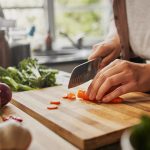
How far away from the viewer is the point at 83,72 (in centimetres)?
113

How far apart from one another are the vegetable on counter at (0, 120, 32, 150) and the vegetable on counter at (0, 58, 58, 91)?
2.15 ft

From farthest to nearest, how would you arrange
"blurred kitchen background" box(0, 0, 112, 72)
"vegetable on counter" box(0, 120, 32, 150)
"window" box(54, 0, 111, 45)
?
"window" box(54, 0, 111, 45)
"blurred kitchen background" box(0, 0, 112, 72)
"vegetable on counter" box(0, 120, 32, 150)

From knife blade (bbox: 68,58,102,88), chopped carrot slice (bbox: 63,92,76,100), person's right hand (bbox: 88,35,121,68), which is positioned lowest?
chopped carrot slice (bbox: 63,92,76,100)

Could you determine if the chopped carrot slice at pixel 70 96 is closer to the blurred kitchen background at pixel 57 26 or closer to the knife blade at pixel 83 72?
the knife blade at pixel 83 72

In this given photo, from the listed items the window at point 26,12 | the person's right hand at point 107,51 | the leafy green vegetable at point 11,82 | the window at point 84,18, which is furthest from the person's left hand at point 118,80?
the window at point 84,18

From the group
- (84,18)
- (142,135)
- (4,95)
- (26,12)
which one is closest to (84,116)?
(4,95)

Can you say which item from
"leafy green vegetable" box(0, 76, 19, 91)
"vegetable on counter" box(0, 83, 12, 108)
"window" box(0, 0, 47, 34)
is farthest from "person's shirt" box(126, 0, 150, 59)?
"window" box(0, 0, 47, 34)

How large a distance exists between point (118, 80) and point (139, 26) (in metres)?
0.43

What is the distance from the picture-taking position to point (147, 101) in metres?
1.01

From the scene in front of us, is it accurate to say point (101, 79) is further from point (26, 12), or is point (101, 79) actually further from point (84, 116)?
point (26, 12)

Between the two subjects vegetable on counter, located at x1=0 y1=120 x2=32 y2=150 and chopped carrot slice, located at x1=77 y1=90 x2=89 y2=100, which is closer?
vegetable on counter, located at x1=0 y1=120 x2=32 y2=150

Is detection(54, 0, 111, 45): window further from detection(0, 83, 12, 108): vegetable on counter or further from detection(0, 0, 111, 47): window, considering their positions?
detection(0, 83, 12, 108): vegetable on counter

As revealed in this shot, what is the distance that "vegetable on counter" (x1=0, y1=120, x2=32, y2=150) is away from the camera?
581 mm

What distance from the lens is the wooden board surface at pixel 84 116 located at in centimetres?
72
